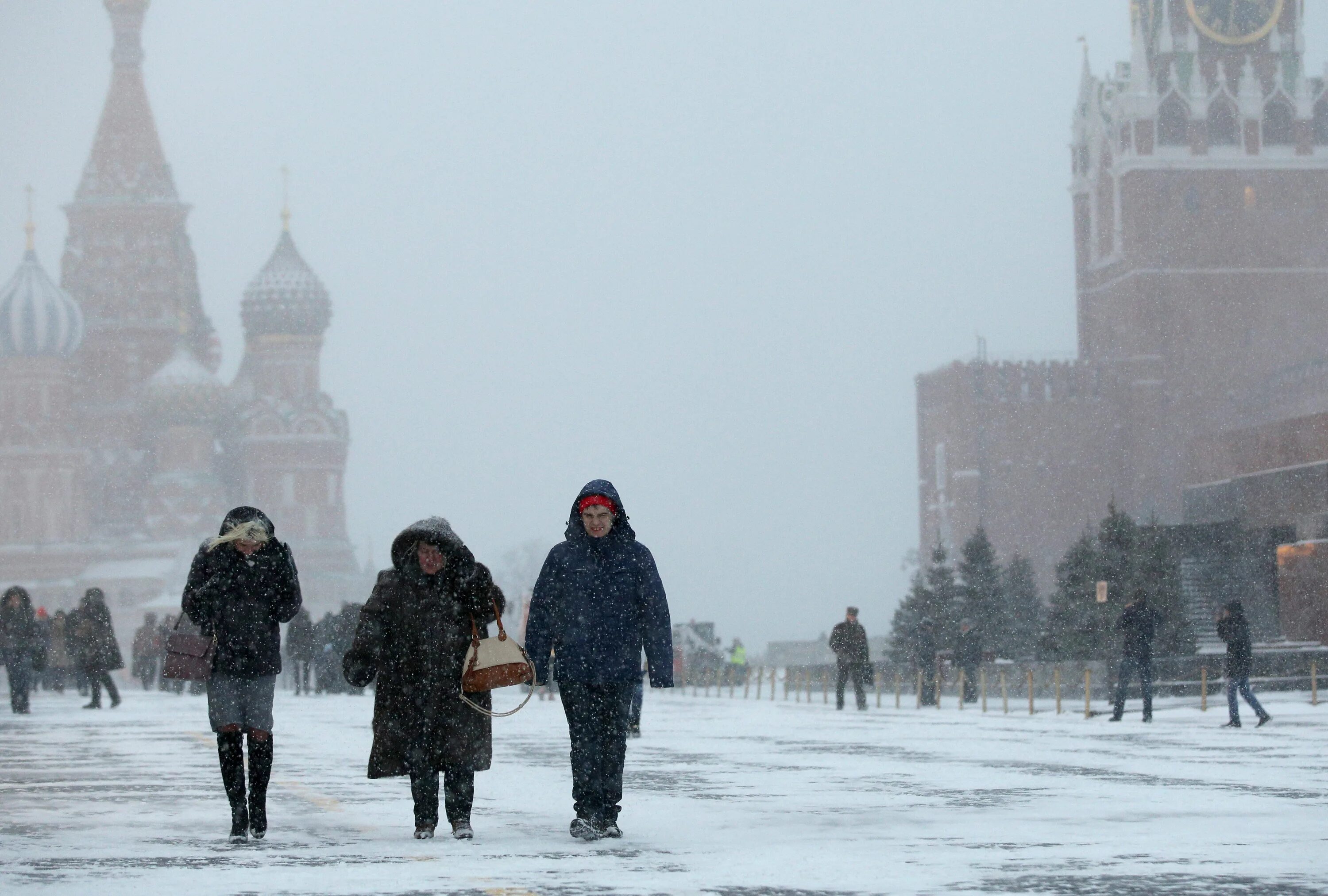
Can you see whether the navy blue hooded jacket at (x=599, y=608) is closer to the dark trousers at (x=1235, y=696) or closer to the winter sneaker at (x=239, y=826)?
the winter sneaker at (x=239, y=826)

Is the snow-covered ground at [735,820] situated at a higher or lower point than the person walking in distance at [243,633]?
lower

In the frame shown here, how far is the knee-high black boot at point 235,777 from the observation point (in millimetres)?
9844

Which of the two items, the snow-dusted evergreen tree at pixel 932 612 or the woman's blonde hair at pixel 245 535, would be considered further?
the snow-dusted evergreen tree at pixel 932 612

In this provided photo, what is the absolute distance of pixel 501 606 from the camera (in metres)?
10.6

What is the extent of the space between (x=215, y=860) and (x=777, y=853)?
222 centimetres

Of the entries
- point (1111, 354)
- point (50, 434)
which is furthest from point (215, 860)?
point (50, 434)

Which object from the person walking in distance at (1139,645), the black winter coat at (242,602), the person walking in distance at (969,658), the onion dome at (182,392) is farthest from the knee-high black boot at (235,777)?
the onion dome at (182,392)

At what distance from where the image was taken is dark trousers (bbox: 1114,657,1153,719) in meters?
23.6

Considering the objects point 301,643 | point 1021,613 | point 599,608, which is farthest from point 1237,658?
point 1021,613

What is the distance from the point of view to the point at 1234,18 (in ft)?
323

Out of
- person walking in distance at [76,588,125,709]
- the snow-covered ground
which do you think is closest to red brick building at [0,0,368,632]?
person walking in distance at [76,588,125,709]

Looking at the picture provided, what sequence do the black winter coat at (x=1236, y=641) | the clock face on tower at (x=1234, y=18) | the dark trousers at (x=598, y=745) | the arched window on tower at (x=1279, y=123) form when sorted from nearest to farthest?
the dark trousers at (x=598, y=745) < the black winter coat at (x=1236, y=641) < the arched window on tower at (x=1279, y=123) < the clock face on tower at (x=1234, y=18)

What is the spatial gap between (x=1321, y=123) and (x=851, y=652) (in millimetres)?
73823

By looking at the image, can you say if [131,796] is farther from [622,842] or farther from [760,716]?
[760,716]
